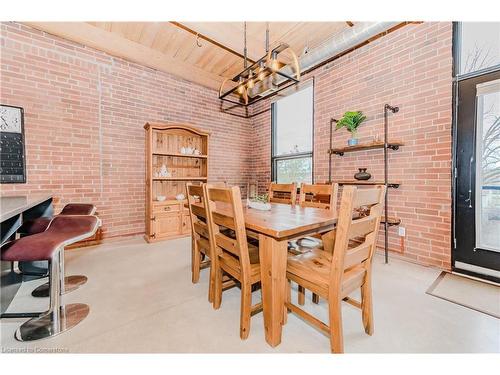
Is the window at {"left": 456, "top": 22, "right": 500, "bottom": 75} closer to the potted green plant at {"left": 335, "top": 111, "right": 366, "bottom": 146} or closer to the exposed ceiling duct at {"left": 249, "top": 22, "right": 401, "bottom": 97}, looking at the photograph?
the exposed ceiling duct at {"left": 249, "top": 22, "right": 401, "bottom": 97}

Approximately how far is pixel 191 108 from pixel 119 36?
151 centimetres

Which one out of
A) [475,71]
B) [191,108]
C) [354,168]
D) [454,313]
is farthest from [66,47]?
[454,313]

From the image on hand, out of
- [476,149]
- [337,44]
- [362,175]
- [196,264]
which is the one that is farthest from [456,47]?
[196,264]

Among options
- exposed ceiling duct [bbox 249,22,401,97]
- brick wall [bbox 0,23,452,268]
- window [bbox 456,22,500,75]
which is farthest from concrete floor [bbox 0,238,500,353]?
window [bbox 456,22,500,75]

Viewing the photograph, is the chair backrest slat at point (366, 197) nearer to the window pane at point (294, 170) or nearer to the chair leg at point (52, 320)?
the chair leg at point (52, 320)

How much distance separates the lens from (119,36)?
10.9ft

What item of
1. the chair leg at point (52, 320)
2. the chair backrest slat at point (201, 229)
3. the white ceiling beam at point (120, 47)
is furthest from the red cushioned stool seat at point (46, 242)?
the white ceiling beam at point (120, 47)

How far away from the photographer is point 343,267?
122 cm

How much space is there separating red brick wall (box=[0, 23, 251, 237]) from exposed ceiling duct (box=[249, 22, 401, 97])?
2.09 metres

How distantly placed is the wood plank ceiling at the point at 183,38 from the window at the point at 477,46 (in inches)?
51.7

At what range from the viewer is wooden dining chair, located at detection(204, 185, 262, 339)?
1390mm

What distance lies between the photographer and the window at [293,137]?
414cm

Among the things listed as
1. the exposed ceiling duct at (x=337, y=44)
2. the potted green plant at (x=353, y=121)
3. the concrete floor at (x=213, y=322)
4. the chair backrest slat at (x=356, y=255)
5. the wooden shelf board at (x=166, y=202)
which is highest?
the exposed ceiling duct at (x=337, y=44)

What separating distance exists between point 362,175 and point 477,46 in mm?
1741
